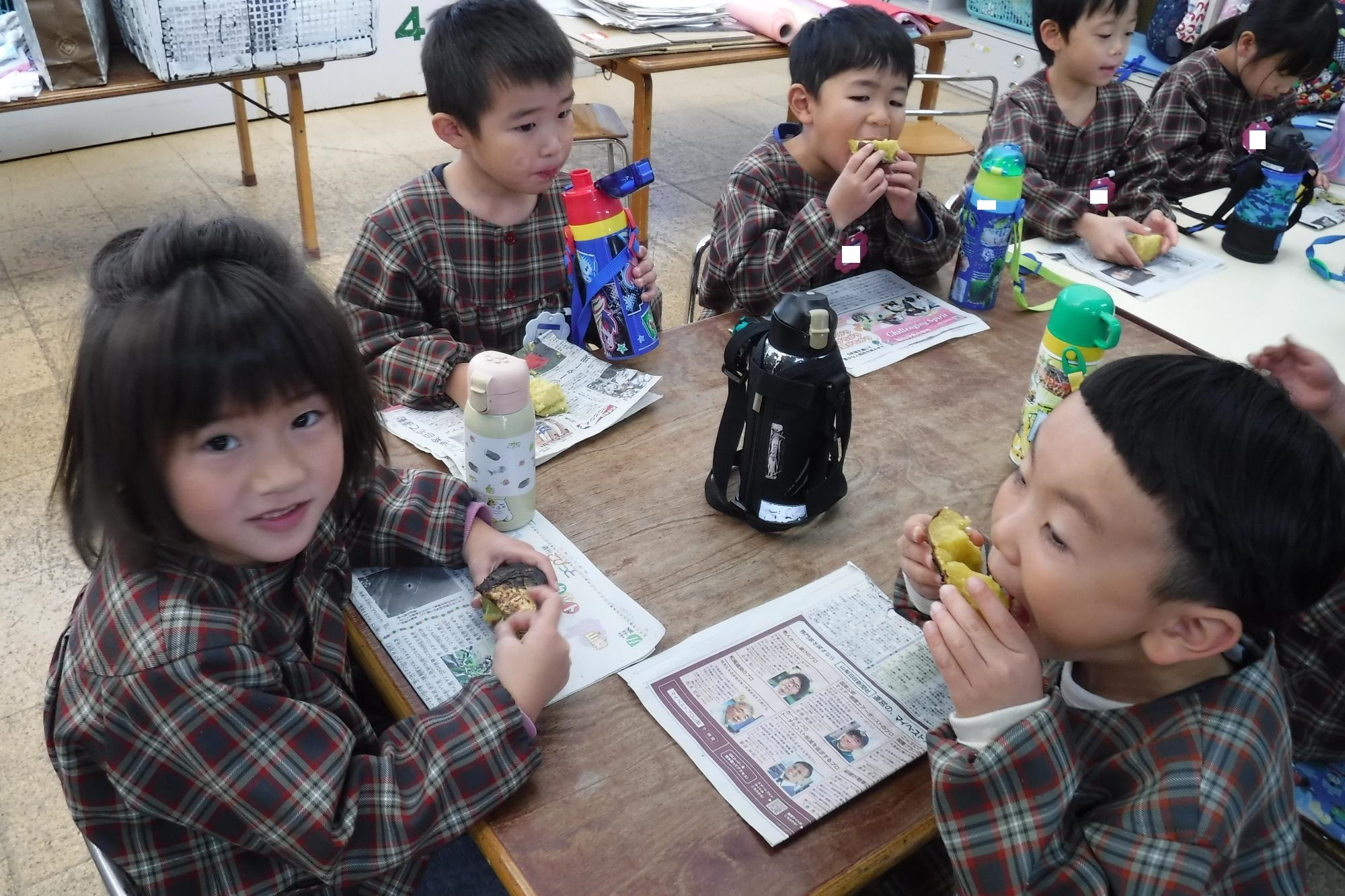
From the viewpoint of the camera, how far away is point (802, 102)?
6.66ft

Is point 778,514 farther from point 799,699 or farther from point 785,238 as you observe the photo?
point 785,238

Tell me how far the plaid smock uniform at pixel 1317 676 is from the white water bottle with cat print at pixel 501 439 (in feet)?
3.39

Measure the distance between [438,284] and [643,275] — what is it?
379 millimetres

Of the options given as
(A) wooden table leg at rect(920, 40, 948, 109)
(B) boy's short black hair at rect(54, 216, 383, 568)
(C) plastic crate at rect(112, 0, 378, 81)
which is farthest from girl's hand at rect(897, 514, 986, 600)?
(A) wooden table leg at rect(920, 40, 948, 109)

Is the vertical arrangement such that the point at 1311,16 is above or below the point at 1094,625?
above

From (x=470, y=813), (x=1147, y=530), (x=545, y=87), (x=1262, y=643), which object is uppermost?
(x=545, y=87)

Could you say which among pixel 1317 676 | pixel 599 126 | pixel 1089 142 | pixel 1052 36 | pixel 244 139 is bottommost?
pixel 244 139

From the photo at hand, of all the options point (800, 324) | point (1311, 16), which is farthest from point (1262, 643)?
point (1311, 16)

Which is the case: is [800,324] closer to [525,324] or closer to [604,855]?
[604,855]

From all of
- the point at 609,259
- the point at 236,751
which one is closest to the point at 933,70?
the point at 609,259

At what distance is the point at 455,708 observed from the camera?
0.92 m

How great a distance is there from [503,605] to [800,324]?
48 cm

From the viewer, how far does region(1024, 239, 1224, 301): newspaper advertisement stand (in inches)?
79.0

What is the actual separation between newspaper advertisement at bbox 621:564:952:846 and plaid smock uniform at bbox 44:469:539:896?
186 mm
